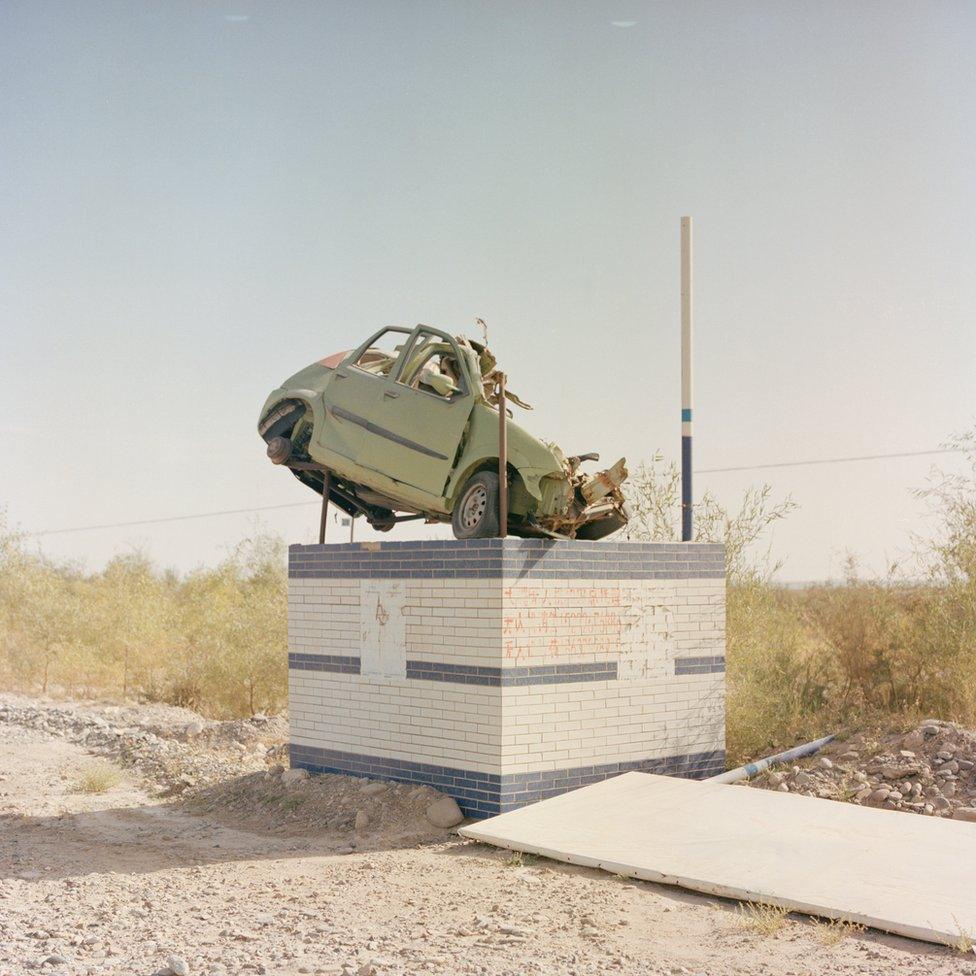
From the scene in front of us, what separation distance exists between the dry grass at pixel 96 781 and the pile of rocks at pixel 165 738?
1.55 feet

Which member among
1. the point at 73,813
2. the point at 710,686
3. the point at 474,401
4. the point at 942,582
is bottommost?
the point at 73,813

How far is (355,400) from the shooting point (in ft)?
39.1

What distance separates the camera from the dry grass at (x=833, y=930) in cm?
709

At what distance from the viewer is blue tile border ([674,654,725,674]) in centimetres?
1180

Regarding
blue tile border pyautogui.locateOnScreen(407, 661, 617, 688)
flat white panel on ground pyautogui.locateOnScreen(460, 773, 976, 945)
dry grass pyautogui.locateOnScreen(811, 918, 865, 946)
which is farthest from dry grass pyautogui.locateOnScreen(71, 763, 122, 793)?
dry grass pyautogui.locateOnScreen(811, 918, 865, 946)

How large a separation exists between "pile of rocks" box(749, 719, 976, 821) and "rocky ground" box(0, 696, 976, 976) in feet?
0.81

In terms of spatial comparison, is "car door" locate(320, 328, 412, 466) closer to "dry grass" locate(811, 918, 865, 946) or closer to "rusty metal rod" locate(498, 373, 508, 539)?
"rusty metal rod" locate(498, 373, 508, 539)

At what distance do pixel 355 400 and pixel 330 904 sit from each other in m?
5.41

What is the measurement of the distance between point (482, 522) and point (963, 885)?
504 cm

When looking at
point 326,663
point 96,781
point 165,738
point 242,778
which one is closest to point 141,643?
point 165,738

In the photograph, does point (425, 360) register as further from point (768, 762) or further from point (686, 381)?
point (768, 762)

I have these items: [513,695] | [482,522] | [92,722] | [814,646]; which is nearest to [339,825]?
[513,695]

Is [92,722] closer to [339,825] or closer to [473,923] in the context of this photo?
[339,825]

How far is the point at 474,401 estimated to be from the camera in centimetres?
1114
